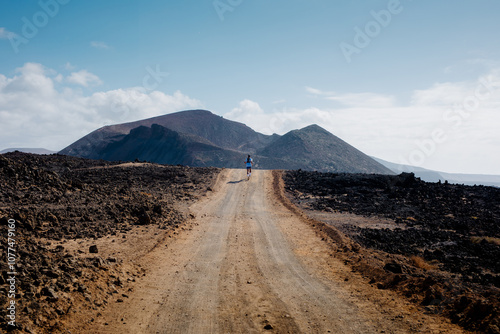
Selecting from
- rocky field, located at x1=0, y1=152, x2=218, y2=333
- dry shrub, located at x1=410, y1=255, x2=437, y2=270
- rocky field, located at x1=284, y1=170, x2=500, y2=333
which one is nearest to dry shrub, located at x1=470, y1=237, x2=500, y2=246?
rocky field, located at x1=284, y1=170, x2=500, y2=333

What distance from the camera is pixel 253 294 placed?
28.2 feet

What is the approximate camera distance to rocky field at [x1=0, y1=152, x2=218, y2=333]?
6770mm

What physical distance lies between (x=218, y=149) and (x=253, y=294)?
103 m

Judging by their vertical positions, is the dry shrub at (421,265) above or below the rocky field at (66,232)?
below

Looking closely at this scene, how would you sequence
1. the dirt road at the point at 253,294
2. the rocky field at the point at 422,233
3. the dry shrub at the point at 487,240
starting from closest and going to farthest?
the dirt road at the point at 253,294 < the rocky field at the point at 422,233 < the dry shrub at the point at 487,240

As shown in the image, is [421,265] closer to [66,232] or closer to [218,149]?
[66,232]

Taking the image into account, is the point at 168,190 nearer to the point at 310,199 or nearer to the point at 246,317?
the point at 310,199

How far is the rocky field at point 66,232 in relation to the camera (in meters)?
6.77

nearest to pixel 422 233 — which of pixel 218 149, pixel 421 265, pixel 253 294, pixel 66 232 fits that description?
pixel 421 265

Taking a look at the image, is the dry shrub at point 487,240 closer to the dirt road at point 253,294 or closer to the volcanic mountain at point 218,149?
the dirt road at point 253,294

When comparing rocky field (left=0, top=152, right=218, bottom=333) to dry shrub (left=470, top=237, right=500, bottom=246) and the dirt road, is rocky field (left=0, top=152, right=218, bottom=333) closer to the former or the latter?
the dirt road

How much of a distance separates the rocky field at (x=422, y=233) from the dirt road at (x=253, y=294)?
0.76 m

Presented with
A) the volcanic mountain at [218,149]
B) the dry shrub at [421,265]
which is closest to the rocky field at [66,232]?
the dry shrub at [421,265]

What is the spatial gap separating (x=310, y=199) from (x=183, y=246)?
16.2 m
